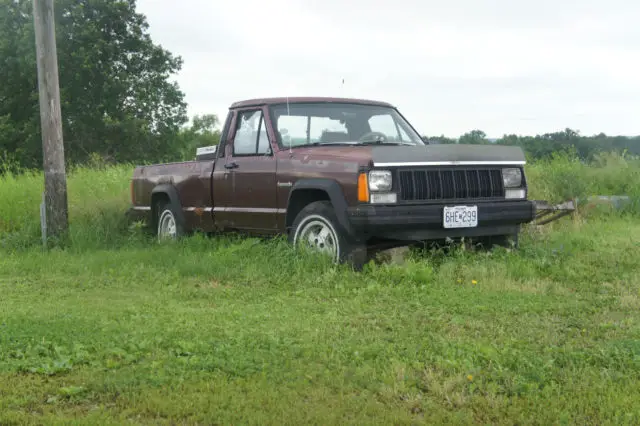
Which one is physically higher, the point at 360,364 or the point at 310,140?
the point at 310,140

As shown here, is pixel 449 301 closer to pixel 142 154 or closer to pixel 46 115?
pixel 46 115

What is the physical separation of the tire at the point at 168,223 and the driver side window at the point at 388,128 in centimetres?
285

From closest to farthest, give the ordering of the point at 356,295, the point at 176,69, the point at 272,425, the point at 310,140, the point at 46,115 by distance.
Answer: the point at 272,425, the point at 356,295, the point at 310,140, the point at 46,115, the point at 176,69

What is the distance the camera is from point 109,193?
1330 cm

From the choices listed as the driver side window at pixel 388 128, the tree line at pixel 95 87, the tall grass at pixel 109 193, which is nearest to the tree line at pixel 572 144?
Result: the tall grass at pixel 109 193

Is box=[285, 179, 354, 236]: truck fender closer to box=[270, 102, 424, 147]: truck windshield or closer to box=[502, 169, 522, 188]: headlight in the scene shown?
box=[270, 102, 424, 147]: truck windshield

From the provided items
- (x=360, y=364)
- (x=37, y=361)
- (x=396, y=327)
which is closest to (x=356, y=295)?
(x=396, y=327)

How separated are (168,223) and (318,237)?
10.7 feet

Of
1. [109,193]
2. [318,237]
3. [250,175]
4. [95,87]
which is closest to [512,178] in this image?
[318,237]

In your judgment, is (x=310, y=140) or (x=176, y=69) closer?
(x=310, y=140)

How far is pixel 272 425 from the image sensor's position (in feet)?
11.2

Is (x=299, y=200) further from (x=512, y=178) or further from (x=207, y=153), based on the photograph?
(x=512, y=178)

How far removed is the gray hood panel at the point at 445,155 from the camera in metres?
7.38

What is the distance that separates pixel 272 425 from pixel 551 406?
4.26 feet
